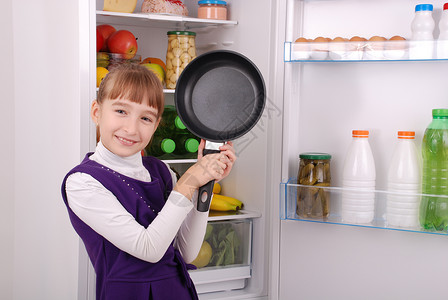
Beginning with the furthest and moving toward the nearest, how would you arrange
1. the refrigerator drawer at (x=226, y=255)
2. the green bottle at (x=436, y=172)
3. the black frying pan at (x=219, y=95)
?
the refrigerator drawer at (x=226, y=255), the green bottle at (x=436, y=172), the black frying pan at (x=219, y=95)

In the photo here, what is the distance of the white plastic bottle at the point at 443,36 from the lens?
1366mm

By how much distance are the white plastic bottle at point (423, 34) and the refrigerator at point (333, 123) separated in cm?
3

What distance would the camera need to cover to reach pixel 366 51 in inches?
56.9

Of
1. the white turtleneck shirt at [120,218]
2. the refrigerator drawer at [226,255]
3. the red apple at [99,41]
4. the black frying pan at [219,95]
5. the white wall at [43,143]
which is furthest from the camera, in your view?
the refrigerator drawer at [226,255]

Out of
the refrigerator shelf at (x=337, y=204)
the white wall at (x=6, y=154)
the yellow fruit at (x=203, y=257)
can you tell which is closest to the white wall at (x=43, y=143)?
the white wall at (x=6, y=154)

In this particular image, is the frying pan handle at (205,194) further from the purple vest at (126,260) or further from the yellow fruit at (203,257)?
the yellow fruit at (203,257)

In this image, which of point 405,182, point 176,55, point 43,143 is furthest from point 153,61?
→ point 405,182

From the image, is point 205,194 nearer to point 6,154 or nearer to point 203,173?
point 203,173

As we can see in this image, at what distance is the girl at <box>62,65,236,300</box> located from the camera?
1.09 meters

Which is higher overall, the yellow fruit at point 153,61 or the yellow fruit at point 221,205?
the yellow fruit at point 153,61

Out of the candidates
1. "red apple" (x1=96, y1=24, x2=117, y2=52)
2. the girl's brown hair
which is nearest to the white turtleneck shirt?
the girl's brown hair

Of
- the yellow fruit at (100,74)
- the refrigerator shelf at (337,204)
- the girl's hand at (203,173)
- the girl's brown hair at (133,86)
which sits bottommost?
the refrigerator shelf at (337,204)

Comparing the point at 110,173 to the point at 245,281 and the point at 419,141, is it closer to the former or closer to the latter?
the point at 419,141

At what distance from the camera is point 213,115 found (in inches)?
51.6
